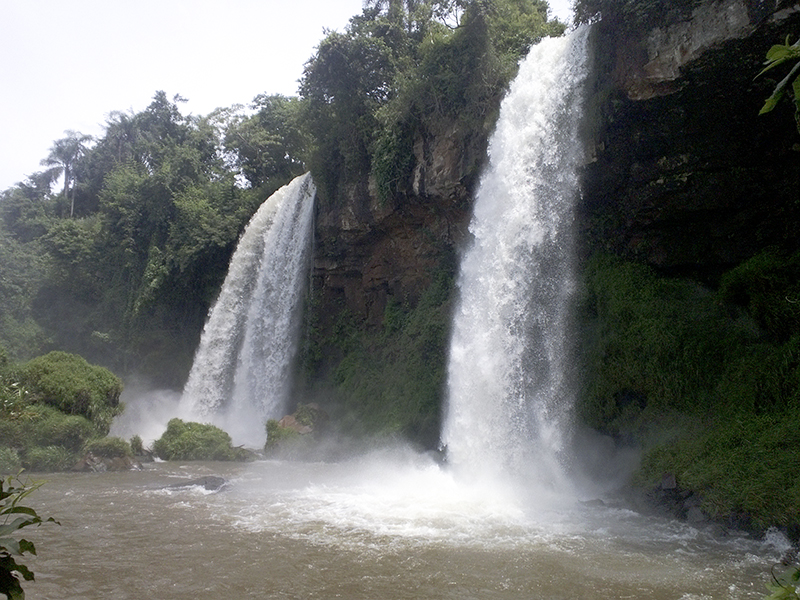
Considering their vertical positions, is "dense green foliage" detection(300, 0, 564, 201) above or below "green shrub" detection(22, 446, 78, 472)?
above

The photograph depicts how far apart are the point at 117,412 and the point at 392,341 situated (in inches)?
327

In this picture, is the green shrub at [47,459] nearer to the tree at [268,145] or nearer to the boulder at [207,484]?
the boulder at [207,484]

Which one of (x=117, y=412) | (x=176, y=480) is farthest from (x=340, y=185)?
(x=176, y=480)

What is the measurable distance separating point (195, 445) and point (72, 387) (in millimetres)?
3433

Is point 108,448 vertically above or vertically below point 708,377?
below

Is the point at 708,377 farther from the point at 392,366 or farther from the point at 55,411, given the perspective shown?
the point at 55,411

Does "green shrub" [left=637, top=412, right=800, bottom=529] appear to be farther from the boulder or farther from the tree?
the tree

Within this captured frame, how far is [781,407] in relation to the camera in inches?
390

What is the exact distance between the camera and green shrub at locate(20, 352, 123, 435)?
15695 mm

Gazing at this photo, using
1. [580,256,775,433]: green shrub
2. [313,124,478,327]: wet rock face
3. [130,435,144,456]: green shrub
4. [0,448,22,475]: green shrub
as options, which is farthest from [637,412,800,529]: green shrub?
[0,448,22,475]: green shrub

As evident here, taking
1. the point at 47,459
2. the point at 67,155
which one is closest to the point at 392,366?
the point at 47,459

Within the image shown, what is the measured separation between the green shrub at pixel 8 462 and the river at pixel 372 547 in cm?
260

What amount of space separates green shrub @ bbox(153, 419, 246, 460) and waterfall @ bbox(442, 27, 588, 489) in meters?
6.19

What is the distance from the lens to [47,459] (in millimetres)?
14148
